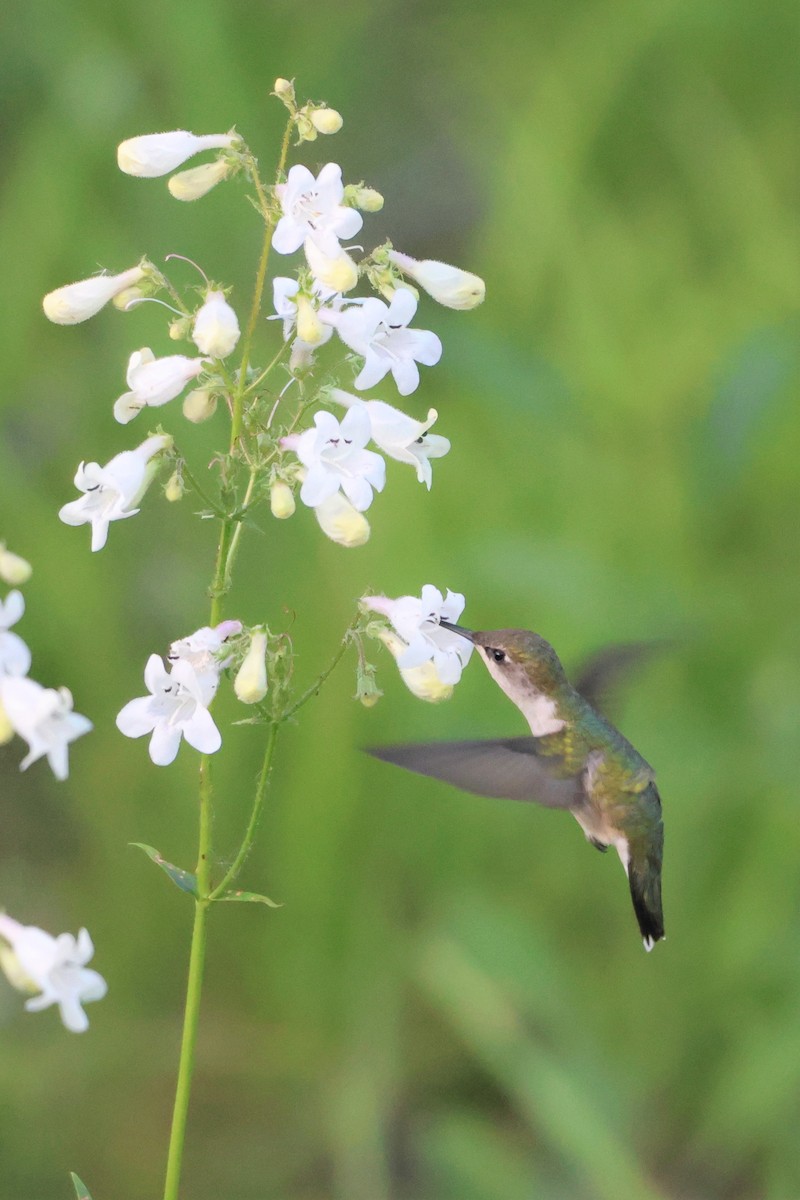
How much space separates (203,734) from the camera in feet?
6.98

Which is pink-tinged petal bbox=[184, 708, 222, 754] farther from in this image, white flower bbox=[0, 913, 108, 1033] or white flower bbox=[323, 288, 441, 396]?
white flower bbox=[323, 288, 441, 396]

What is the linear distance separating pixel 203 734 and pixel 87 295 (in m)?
0.82

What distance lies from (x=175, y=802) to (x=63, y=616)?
0.69m

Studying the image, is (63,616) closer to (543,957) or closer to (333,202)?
(543,957)

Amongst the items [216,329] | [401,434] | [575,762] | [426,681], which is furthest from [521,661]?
[216,329]

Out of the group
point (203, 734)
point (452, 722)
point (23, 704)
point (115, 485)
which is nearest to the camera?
point (23, 704)

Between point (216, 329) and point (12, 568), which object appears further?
point (216, 329)

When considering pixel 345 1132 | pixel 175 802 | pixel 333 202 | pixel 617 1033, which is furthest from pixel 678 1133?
pixel 333 202

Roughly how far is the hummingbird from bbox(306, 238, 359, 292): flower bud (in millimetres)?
657

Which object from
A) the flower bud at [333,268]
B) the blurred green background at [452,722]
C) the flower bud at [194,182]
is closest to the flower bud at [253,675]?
the flower bud at [333,268]

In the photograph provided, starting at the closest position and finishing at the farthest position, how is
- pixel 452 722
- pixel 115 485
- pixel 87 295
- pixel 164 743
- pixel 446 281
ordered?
pixel 164 743 → pixel 115 485 → pixel 87 295 → pixel 446 281 → pixel 452 722

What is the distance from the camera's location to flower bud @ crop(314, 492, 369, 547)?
2.30 m

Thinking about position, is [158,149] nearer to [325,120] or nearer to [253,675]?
[325,120]

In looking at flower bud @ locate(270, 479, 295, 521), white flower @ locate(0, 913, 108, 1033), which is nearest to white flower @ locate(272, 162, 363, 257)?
flower bud @ locate(270, 479, 295, 521)
